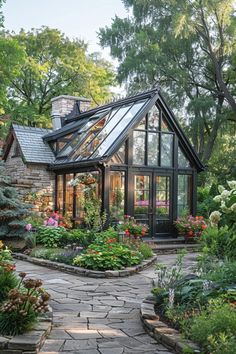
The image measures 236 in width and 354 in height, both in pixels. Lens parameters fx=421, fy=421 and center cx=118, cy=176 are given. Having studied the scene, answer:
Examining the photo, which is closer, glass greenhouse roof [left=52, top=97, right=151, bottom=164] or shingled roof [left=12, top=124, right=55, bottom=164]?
glass greenhouse roof [left=52, top=97, right=151, bottom=164]

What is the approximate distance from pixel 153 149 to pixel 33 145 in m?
4.63

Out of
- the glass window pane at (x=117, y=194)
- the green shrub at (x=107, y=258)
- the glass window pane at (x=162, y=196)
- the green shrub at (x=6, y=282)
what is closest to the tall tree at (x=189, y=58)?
the glass window pane at (x=162, y=196)

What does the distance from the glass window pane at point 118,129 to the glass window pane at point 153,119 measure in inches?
15.4

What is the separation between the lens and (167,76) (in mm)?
22578

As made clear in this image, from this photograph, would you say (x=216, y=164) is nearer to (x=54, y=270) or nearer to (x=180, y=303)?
(x=54, y=270)

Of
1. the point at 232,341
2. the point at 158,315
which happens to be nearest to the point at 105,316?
the point at 158,315

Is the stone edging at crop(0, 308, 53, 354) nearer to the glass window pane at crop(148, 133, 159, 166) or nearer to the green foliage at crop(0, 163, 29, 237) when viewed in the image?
the green foliage at crop(0, 163, 29, 237)

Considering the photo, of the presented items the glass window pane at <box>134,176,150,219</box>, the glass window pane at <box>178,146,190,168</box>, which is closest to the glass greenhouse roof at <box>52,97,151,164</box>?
the glass window pane at <box>134,176,150,219</box>

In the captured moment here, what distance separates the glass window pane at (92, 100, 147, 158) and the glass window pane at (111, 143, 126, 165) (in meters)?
0.32

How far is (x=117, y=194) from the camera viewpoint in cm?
1222

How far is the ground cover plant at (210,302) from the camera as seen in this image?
12.4ft

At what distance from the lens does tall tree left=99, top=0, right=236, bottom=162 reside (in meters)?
21.1

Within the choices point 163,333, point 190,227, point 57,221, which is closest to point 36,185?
point 57,221

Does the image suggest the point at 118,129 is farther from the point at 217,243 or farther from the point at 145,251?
the point at 217,243
